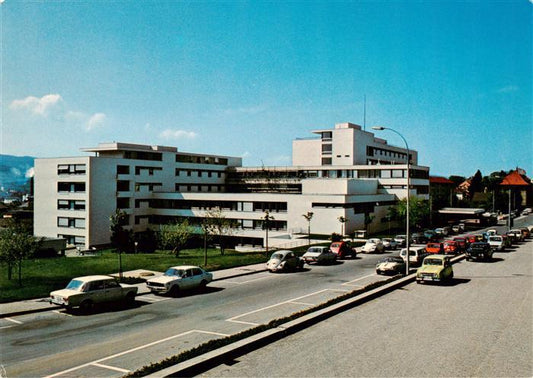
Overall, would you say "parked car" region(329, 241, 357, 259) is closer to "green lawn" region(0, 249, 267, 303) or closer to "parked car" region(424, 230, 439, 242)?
"green lawn" region(0, 249, 267, 303)

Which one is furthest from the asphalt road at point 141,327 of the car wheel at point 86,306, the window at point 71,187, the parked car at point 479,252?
the window at point 71,187

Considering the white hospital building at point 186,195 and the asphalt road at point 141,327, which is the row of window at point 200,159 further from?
the asphalt road at point 141,327

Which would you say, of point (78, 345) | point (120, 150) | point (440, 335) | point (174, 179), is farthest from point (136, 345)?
point (174, 179)

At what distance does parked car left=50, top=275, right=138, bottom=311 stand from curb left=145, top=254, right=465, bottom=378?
34.2 feet

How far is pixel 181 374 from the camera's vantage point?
9.81m

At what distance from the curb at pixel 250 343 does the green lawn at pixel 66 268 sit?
1541 centimetres

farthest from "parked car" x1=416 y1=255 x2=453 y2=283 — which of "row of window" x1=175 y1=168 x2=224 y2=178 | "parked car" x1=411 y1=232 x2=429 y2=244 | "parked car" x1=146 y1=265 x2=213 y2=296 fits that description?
"row of window" x1=175 y1=168 x2=224 y2=178

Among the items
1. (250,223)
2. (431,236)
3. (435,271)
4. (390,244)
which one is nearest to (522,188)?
(431,236)

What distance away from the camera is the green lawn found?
23.7 m

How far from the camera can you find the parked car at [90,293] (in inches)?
777

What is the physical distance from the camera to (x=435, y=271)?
25000mm

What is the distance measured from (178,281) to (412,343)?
14.4 meters

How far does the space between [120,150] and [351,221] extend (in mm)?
38191

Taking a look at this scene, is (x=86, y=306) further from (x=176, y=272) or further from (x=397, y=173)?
(x=397, y=173)
